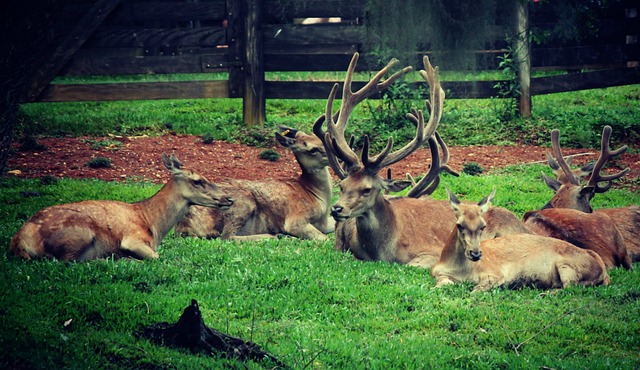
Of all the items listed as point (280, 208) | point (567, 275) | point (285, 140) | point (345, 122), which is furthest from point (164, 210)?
point (567, 275)

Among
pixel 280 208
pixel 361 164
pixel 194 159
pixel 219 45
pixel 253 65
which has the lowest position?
pixel 280 208

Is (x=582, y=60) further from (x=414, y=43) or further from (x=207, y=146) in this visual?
(x=207, y=146)

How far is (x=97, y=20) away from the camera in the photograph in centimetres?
1653

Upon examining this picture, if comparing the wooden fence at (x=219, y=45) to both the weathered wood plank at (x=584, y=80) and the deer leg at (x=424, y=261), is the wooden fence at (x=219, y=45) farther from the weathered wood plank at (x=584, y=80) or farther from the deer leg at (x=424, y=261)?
the deer leg at (x=424, y=261)

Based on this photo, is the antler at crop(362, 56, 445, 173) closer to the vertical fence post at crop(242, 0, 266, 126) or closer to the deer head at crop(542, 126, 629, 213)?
the deer head at crop(542, 126, 629, 213)

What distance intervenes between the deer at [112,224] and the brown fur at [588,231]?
3412 mm

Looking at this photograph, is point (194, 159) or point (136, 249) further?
point (194, 159)

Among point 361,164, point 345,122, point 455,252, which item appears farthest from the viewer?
point 345,122

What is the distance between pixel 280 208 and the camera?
38.5ft

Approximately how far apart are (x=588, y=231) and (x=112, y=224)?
4953 millimetres

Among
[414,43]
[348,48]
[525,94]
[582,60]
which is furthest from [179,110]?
[582,60]

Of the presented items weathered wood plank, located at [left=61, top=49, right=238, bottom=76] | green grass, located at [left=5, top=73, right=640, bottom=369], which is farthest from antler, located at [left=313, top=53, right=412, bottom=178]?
weathered wood plank, located at [left=61, top=49, right=238, bottom=76]

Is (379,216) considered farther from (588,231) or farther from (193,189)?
(588,231)

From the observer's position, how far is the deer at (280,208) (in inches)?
438
